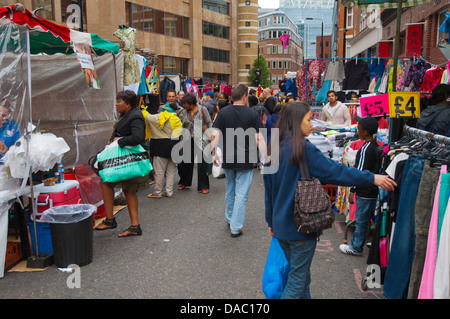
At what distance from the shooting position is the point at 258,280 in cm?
425

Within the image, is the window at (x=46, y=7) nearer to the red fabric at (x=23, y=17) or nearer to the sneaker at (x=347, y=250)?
the red fabric at (x=23, y=17)

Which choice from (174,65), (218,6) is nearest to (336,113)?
(174,65)

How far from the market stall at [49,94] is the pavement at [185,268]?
961mm

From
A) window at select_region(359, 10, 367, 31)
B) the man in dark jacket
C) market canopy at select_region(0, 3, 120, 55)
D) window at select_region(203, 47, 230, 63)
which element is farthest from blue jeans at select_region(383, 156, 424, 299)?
window at select_region(203, 47, 230, 63)

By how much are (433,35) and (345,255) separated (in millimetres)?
11251

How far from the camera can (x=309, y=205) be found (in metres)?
2.80

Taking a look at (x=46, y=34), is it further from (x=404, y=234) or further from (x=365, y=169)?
(x=404, y=234)

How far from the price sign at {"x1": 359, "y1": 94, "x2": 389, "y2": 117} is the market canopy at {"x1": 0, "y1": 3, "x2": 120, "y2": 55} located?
4237 mm

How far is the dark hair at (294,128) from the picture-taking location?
2.84m

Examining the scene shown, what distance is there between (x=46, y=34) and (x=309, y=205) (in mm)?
5122

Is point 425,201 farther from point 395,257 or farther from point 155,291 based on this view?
point 155,291

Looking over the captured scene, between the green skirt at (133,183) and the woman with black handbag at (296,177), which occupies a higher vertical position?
the woman with black handbag at (296,177)

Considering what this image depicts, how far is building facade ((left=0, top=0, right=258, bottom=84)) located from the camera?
92.6 feet

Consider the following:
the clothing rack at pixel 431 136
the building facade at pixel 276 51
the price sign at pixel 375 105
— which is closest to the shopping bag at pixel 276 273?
the clothing rack at pixel 431 136
